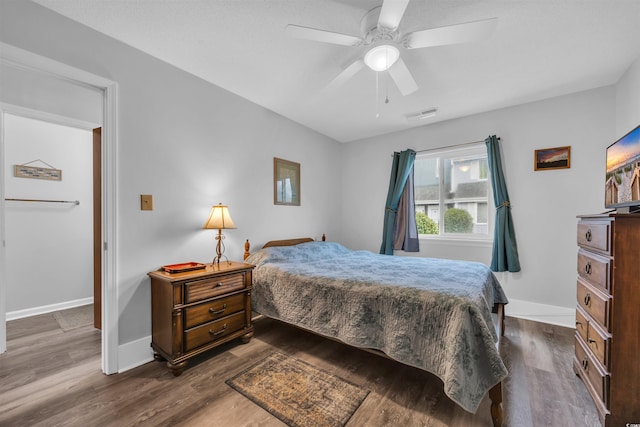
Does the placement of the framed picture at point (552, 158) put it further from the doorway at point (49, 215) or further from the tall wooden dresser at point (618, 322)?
the doorway at point (49, 215)

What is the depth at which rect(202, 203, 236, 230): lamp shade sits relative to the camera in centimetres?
241

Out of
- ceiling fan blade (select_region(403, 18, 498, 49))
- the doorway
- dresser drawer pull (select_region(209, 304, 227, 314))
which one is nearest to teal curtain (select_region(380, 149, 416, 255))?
ceiling fan blade (select_region(403, 18, 498, 49))

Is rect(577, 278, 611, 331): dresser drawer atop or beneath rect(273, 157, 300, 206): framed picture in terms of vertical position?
beneath

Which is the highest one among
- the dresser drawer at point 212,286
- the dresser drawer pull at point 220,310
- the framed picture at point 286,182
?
the framed picture at point 286,182

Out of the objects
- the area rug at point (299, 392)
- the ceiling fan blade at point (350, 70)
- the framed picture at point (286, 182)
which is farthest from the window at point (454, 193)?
the area rug at point (299, 392)

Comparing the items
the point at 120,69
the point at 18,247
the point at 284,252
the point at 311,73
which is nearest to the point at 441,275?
the point at 284,252

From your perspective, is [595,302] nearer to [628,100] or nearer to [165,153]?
[628,100]

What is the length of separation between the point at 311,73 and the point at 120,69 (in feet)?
5.23

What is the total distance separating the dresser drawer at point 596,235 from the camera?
57.7 inches

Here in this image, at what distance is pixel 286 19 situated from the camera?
1789 mm

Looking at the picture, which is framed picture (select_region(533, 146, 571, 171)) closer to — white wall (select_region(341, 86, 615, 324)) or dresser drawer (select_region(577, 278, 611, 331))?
white wall (select_region(341, 86, 615, 324))

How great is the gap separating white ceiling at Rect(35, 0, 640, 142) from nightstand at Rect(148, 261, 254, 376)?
1.88 meters

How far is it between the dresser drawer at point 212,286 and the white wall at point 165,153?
1.67 feet

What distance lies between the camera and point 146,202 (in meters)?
2.19
